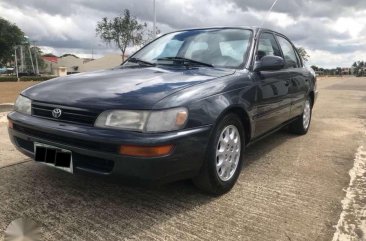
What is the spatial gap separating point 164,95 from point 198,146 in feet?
1.46

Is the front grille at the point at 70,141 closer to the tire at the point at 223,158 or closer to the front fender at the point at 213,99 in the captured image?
the front fender at the point at 213,99

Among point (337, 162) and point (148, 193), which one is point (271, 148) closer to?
point (337, 162)

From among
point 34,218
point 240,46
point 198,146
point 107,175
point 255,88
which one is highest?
point 240,46

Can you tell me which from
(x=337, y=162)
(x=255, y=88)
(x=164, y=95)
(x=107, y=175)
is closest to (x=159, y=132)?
(x=164, y=95)

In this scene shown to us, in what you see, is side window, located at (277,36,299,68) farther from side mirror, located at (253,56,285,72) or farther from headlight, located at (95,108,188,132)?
headlight, located at (95,108,188,132)

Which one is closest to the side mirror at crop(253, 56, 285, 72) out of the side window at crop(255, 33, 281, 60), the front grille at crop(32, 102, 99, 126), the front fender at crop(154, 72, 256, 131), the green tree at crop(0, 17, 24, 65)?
the side window at crop(255, 33, 281, 60)

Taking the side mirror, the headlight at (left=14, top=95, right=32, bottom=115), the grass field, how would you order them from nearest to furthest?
the headlight at (left=14, top=95, right=32, bottom=115) < the side mirror < the grass field

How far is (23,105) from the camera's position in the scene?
3.30m

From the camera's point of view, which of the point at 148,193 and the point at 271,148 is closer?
the point at 148,193

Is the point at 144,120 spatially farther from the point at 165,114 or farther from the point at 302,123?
the point at 302,123

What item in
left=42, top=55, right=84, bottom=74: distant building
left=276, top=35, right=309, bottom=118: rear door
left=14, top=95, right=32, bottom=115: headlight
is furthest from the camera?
left=42, top=55, right=84, bottom=74: distant building

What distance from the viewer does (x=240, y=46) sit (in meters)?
3.99

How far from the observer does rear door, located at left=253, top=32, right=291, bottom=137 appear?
3854mm

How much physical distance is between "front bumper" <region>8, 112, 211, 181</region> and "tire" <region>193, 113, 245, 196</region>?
0.43ft
